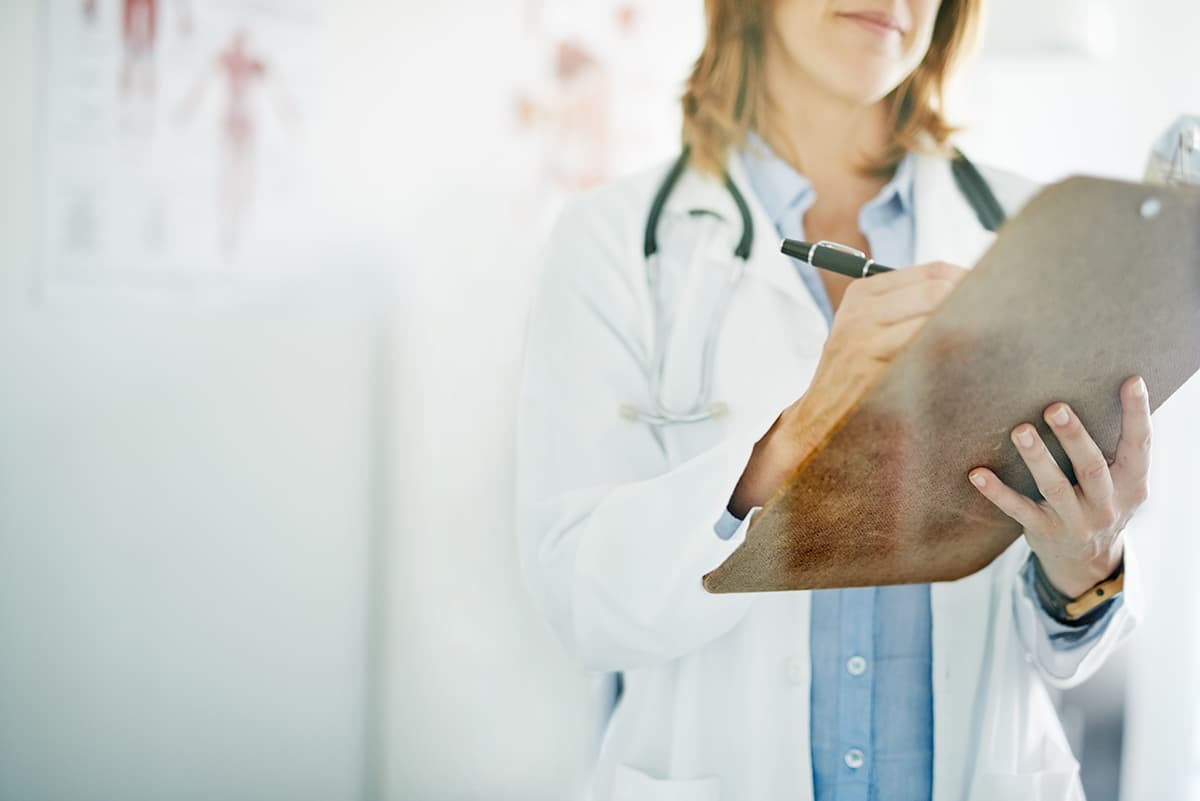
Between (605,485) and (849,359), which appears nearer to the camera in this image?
(849,359)

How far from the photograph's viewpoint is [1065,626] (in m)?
0.68

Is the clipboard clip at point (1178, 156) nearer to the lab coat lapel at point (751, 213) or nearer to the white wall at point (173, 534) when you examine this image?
the lab coat lapel at point (751, 213)

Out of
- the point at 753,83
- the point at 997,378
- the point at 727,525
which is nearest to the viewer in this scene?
the point at 997,378

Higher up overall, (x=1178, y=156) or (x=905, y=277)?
(x=1178, y=156)

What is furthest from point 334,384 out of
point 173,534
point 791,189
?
point 791,189

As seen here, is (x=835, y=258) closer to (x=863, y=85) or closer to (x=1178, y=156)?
(x=863, y=85)

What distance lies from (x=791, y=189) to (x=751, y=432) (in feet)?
0.69

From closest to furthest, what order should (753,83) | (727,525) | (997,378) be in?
1. (997,378)
2. (727,525)
3. (753,83)

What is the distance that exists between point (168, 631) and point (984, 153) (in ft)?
2.51

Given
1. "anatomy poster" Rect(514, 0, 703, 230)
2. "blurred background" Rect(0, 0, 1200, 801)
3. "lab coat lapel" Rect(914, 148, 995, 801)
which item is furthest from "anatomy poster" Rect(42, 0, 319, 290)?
"lab coat lapel" Rect(914, 148, 995, 801)

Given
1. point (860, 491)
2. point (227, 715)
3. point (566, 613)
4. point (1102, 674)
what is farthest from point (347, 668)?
point (1102, 674)

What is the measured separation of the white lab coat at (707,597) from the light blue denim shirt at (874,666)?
0.01 m

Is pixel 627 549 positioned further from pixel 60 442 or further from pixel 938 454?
pixel 60 442

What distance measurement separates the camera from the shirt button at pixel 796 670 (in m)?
0.66
